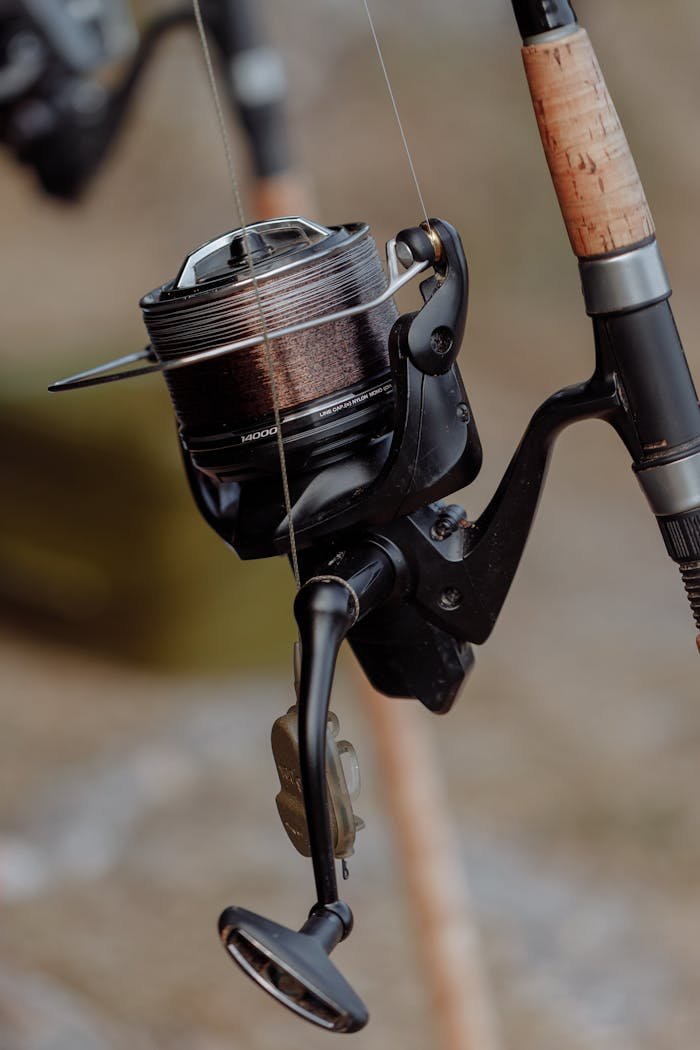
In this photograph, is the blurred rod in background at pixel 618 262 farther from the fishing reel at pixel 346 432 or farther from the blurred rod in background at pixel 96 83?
the blurred rod in background at pixel 96 83

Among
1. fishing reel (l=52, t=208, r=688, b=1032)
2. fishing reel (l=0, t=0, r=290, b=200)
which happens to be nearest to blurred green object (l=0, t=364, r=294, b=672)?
fishing reel (l=0, t=0, r=290, b=200)

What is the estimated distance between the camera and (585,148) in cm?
64

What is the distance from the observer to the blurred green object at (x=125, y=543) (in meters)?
2.73

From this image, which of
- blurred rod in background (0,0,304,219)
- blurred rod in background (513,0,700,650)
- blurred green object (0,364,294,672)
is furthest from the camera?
blurred green object (0,364,294,672)

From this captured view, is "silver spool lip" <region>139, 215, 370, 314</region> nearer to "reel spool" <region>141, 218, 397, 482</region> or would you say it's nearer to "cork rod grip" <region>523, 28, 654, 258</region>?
"reel spool" <region>141, 218, 397, 482</region>

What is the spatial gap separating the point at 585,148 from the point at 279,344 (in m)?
0.18

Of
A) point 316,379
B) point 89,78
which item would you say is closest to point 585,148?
point 316,379

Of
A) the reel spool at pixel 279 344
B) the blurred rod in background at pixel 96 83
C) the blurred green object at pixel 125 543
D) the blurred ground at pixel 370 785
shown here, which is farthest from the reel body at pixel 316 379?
the blurred green object at pixel 125 543

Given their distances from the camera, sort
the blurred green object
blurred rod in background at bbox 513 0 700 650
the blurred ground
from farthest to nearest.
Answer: the blurred green object < the blurred ground < blurred rod in background at bbox 513 0 700 650

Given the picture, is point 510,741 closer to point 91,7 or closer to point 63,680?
point 63,680

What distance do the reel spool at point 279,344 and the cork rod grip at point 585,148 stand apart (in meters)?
0.12

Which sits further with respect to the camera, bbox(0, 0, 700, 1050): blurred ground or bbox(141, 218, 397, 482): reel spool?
bbox(0, 0, 700, 1050): blurred ground

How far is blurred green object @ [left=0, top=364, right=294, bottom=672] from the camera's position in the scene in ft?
8.95

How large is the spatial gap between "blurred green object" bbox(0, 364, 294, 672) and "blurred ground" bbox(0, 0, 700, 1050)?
0.01m
